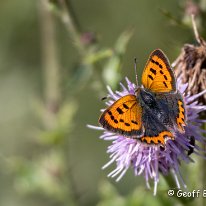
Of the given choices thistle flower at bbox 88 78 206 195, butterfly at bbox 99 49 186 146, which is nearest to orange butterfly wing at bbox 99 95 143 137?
butterfly at bbox 99 49 186 146

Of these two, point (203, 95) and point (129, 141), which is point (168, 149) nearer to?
point (129, 141)

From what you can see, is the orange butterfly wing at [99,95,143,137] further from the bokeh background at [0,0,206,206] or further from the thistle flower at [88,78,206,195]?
the bokeh background at [0,0,206,206]

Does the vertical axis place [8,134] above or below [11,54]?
below

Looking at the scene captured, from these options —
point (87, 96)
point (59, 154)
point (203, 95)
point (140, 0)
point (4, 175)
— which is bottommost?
point (203, 95)

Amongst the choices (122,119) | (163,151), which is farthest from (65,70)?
(122,119)

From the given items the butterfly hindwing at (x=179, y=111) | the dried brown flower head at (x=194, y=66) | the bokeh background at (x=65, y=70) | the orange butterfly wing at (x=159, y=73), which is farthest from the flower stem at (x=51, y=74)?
→ the butterfly hindwing at (x=179, y=111)

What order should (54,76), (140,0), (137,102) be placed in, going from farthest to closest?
(140,0) → (54,76) → (137,102)

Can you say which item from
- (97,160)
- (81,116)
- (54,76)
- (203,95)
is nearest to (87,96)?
(81,116)

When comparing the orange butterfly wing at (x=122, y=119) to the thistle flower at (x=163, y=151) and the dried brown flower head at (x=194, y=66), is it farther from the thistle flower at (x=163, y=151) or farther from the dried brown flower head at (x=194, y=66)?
the dried brown flower head at (x=194, y=66)
